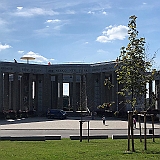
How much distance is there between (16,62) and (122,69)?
48286 mm

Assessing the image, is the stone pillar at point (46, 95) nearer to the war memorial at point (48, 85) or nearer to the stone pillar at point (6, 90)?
the war memorial at point (48, 85)

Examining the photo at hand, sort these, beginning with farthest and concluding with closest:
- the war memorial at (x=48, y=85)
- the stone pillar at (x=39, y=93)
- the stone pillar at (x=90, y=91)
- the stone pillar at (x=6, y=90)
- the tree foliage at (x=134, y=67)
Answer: the stone pillar at (x=39, y=93) < the stone pillar at (x=6, y=90) < the stone pillar at (x=90, y=91) < the war memorial at (x=48, y=85) < the tree foliage at (x=134, y=67)

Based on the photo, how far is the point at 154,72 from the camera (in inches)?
647

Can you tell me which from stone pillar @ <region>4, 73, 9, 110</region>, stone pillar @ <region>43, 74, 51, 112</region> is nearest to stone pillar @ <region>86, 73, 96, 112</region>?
stone pillar @ <region>43, 74, 51, 112</region>

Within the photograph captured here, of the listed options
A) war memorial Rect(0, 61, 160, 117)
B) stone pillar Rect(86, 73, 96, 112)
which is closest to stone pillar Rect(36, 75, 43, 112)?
war memorial Rect(0, 61, 160, 117)

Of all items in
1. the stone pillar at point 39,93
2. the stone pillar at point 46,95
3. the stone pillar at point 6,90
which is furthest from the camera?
the stone pillar at point 39,93

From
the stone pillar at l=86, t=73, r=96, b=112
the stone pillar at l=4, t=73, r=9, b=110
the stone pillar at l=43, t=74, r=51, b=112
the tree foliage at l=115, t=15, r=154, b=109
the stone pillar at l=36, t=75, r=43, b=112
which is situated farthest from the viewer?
the stone pillar at l=36, t=75, r=43, b=112

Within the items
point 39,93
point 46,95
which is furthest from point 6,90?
point 46,95

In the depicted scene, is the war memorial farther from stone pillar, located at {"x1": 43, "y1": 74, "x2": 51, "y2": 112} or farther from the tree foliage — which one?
the tree foliage

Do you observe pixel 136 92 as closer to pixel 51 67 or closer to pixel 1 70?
pixel 1 70

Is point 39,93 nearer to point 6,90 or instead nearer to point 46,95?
point 46,95

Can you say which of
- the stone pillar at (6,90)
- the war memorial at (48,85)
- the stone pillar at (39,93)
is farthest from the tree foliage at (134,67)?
the stone pillar at (39,93)

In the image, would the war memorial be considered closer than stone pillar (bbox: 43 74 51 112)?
Yes

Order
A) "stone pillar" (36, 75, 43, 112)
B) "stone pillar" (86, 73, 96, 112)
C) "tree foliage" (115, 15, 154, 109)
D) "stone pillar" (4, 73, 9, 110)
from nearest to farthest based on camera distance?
"tree foliage" (115, 15, 154, 109) < "stone pillar" (86, 73, 96, 112) < "stone pillar" (4, 73, 9, 110) < "stone pillar" (36, 75, 43, 112)
